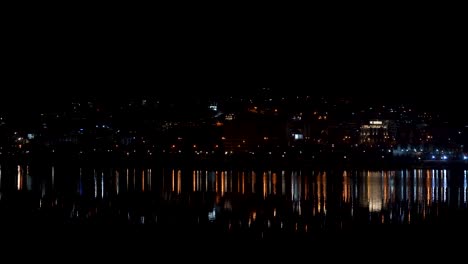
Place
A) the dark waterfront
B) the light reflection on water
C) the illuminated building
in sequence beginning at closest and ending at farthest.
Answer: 1. the dark waterfront
2. the light reflection on water
3. the illuminated building

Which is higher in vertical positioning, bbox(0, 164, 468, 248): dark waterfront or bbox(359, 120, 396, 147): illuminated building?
bbox(359, 120, 396, 147): illuminated building

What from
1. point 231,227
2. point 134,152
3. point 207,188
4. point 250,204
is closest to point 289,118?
point 134,152

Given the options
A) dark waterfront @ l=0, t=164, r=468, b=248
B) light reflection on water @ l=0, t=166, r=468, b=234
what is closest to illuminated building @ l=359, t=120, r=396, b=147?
light reflection on water @ l=0, t=166, r=468, b=234

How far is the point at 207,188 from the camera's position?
69.2 feet

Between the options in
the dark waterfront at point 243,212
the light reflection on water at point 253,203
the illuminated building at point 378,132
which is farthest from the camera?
the illuminated building at point 378,132

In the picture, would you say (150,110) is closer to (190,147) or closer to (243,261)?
(190,147)

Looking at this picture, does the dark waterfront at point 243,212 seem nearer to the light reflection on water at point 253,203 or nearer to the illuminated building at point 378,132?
the light reflection on water at point 253,203

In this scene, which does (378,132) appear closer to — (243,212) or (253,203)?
(253,203)

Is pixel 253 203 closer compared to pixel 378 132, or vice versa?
pixel 253 203

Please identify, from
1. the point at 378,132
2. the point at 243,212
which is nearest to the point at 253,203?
the point at 243,212

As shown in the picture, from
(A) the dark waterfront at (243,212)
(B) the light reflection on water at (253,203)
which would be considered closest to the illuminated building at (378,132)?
(B) the light reflection on water at (253,203)

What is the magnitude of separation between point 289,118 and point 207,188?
3884 cm

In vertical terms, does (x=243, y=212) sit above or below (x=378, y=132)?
below

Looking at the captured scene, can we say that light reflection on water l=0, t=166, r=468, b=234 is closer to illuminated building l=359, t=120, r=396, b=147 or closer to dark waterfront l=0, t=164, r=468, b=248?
dark waterfront l=0, t=164, r=468, b=248
